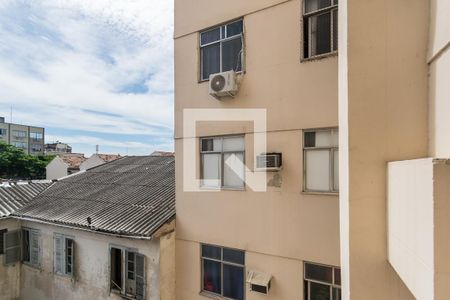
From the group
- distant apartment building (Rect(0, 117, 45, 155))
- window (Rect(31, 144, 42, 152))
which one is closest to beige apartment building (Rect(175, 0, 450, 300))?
distant apartment building (Rect(0, 117, 45, 155))

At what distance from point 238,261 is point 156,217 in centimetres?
245

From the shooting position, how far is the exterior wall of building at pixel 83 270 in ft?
22.8

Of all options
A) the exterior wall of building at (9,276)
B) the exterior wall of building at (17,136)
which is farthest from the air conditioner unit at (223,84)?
the exterior wall of building at (17,136)

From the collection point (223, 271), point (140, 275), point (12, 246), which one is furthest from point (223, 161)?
point (12, 246)

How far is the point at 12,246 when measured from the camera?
9.95 m

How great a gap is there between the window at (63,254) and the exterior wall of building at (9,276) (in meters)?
2.31

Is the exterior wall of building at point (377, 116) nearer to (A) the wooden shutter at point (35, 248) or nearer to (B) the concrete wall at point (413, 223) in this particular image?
(B) the concrete wall at point (413, 223)

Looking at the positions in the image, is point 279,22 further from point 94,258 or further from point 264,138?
point 94,258

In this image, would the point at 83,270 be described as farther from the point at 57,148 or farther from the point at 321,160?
the point at 57,148

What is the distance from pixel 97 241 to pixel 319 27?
26.6 ft

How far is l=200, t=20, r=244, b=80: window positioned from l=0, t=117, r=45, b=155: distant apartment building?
72296 millimetres

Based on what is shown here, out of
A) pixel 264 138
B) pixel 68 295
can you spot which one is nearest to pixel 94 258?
pixel 68 295

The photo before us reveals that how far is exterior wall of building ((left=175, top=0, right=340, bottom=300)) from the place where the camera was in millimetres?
5266

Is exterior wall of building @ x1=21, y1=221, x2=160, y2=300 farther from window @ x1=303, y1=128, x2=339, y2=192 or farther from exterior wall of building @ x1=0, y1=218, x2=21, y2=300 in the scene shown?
window @ x1=303, y1=128, x2=339, y2=192
